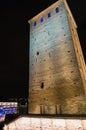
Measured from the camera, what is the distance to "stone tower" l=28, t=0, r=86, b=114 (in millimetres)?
10320

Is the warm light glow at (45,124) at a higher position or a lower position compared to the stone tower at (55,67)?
lower

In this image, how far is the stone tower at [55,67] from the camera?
1032cm

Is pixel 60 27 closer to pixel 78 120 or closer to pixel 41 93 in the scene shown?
pixel 41 93

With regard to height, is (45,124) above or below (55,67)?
below

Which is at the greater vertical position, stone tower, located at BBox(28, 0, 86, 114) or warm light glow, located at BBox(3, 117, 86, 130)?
stone tower, located at BBox(28, 0, 86, 114)

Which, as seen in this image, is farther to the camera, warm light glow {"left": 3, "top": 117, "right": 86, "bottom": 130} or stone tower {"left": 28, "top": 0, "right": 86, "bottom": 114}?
stone tower {"left": 28, "top": 0, "right": 86, "bottom": 114}

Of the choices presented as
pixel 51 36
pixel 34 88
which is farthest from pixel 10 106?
pixel 51 36

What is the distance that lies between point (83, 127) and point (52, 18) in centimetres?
1041

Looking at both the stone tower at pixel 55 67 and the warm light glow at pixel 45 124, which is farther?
the stone tower at pixel 55 67

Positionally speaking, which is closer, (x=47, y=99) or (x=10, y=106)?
(x=47, y=99)

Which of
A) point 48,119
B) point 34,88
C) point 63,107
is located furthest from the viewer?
point 34,88

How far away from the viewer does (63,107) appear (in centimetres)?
1037

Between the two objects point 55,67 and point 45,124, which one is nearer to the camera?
point 45,124

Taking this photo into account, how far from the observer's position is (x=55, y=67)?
11875 millimetres
